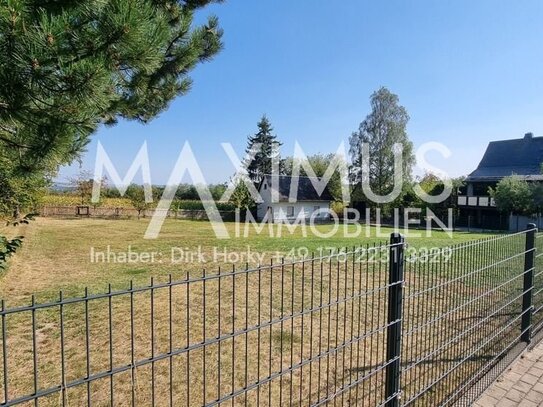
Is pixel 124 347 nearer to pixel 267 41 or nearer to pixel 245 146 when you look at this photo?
pixel 267 41

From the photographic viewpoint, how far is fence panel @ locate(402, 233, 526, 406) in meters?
3.03

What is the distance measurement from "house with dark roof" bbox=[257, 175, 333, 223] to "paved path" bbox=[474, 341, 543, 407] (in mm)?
26500

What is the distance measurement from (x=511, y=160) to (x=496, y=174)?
2.23 meters

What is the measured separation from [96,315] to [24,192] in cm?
247

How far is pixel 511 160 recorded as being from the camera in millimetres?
31750

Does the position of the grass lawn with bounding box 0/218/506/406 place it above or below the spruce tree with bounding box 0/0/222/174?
below

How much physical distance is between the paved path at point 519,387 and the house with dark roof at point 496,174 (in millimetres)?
26807

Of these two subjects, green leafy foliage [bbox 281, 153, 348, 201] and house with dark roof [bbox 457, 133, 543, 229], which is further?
green leafy foliage [bbox 281, 153, 348, 201]

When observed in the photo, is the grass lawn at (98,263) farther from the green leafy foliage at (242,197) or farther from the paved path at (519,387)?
the green leafy foliage at (242,197)

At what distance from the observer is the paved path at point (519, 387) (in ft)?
10.3

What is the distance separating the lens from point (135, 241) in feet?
49.6

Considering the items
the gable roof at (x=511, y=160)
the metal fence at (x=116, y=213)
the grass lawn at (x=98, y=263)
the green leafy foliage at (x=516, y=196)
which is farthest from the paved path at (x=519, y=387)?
the gable roof at (x=511, y=160)

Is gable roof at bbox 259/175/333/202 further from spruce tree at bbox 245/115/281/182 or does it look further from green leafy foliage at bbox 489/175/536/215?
green leafy foliage at bbox 489/175/536/215

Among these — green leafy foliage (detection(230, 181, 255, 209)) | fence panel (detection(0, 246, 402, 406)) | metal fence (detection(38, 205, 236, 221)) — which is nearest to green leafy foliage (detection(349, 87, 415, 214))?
green leafy foliage (detection(230, 181, 255, 209))
